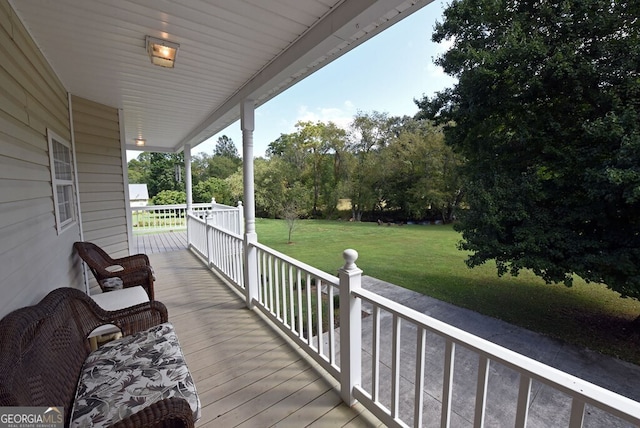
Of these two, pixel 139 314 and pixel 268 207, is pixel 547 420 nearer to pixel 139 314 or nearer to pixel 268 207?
pixel 139 314

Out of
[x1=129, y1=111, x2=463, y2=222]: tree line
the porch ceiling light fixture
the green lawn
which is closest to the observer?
the porch ceiling light fixture

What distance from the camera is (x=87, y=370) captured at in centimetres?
161

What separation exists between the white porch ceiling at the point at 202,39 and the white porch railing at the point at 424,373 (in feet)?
5.03

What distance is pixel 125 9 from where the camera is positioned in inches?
73.1

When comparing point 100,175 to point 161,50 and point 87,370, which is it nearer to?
point 161,50

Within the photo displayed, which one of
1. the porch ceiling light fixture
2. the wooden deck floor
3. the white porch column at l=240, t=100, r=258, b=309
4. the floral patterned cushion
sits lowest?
the wooden deck floor

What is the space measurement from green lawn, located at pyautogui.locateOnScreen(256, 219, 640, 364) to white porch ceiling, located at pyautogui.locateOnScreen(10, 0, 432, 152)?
4845 mm

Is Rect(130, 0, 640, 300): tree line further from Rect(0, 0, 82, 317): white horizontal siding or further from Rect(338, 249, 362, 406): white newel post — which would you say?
Rect(0, 0, 82, 317): white horizontal siding

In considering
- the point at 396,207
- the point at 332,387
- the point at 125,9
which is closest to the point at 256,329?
the point at 332,387

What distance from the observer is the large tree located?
382cm

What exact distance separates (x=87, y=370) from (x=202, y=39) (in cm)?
240

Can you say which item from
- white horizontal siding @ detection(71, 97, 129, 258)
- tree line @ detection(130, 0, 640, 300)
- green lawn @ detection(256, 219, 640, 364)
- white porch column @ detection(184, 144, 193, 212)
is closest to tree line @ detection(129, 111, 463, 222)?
green lawn @ detection(256, 219, 640, 364)

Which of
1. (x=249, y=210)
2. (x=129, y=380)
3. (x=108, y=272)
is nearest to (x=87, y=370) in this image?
(x=129, y=380)

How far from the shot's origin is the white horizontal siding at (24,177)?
1546 millimetres
